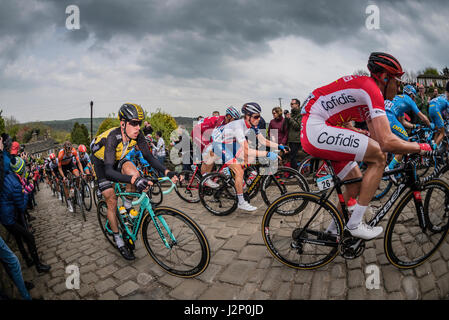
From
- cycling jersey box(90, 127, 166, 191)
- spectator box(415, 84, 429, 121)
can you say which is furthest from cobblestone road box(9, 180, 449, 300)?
spectator box(415, 84, 429, 121)

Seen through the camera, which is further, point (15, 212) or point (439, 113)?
point (439, 113)

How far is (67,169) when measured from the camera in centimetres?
770

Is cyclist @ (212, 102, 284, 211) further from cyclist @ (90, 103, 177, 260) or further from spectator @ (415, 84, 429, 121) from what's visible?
spectator @ (415, 84, 429, 121)

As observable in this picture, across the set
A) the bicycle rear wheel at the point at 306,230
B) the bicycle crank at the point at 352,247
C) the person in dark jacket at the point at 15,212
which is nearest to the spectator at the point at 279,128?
the bicycle rear wheel at the point at 306,230

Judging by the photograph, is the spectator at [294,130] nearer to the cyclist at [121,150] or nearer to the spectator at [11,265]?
the cyclist at [121,150]

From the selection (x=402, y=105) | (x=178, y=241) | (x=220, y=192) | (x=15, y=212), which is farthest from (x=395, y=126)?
(x=15, y=212)

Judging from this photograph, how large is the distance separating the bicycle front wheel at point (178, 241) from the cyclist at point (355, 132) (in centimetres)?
158

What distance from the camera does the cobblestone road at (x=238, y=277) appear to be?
2277 mm

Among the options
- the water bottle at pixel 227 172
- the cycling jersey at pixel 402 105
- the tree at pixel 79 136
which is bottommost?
the water bottle at pixel 227 172

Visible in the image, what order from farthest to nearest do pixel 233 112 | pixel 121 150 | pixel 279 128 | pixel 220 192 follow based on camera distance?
pixel 279 128, pixel 233 112, pixel 220 192, pixel 121 150

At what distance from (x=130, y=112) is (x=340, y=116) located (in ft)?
9.27

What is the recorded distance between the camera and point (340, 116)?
101 inches

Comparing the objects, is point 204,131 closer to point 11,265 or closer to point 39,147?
point 11,265
